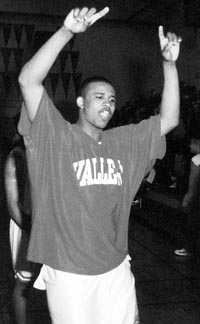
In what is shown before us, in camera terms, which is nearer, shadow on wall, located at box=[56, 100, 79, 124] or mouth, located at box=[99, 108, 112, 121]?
mouth, located at box=[99, 108, 112, 121]

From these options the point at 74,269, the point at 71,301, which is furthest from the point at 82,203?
the point at 71,301

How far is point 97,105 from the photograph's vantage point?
8.56 ft

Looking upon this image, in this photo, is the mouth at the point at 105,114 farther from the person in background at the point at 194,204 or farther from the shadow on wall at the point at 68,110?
the shadow on wall at the point at 68,110

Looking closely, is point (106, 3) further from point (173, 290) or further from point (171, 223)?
point (173, 290)

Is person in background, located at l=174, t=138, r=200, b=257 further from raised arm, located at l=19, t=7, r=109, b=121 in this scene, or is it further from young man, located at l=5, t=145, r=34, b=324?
raised arm, located at l=19, t=7, r=109, b=121

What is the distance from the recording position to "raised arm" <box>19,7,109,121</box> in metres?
2.24

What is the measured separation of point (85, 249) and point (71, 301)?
0.80ft

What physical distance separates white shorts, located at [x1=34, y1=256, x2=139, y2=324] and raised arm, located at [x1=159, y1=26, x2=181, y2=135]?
0.76m

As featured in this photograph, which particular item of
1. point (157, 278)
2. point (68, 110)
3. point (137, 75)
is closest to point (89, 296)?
point (157, 278)

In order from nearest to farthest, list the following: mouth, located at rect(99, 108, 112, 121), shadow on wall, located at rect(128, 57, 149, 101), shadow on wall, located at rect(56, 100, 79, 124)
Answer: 1. mouth, located at rect(99, 108, 112, 121)
2. shadow on wall, located at rect(56, 100, 79, 124)
3. shadow on wall, located at rect(128, 57, 149, 101)

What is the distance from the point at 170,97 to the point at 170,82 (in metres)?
0.08

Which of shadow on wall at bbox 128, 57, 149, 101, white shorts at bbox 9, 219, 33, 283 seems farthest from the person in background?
shadow on wall at bbox 128, 57, 149, 101

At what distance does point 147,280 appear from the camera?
5121mm

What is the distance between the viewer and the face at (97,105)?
258 centimetres
